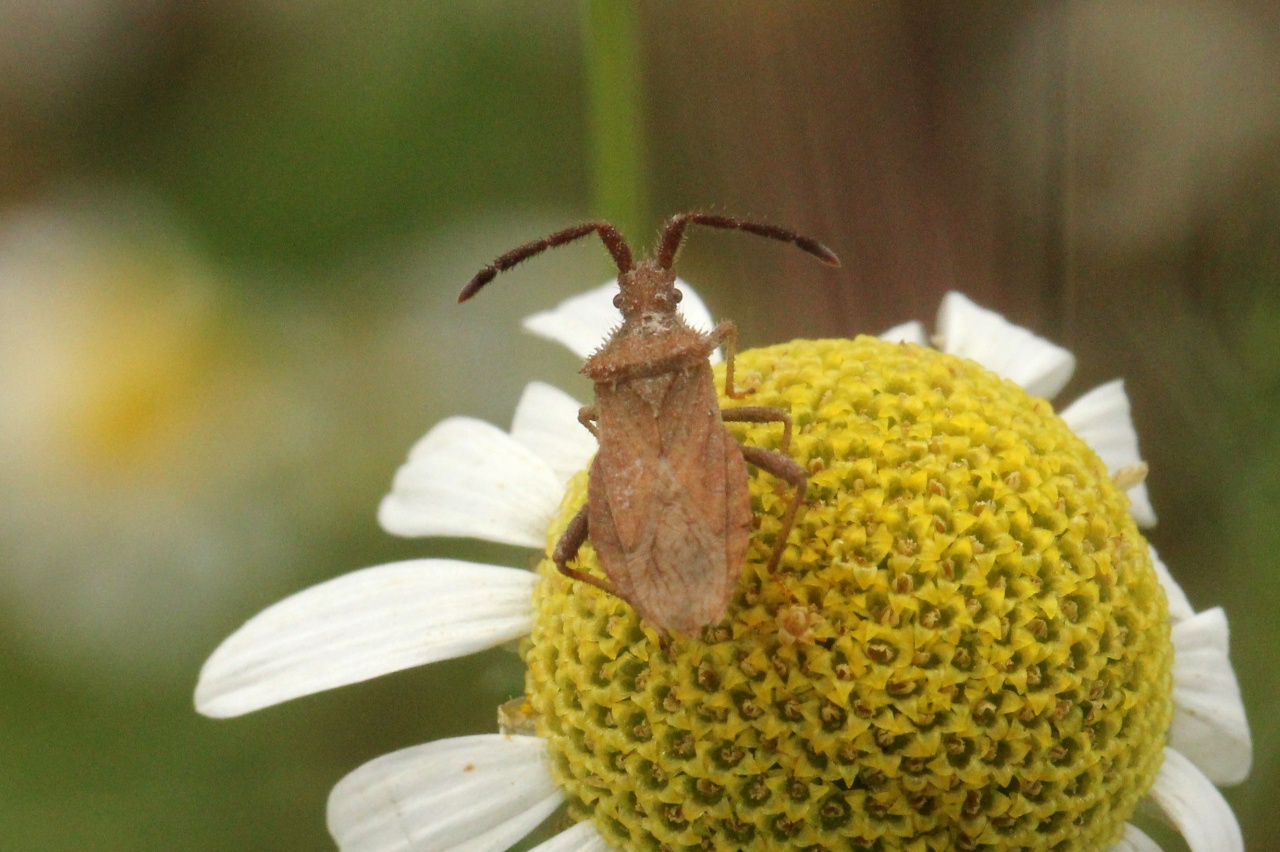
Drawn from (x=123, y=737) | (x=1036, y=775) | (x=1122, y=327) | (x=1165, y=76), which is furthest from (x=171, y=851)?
(x=1165, y=76)

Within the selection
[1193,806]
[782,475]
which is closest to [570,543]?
[782,475]

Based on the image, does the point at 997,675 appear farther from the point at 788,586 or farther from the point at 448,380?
the point at 448,380

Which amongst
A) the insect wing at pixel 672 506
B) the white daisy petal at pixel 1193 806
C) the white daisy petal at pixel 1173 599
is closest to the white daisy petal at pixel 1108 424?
the white daisy petal at pixel 1173 599

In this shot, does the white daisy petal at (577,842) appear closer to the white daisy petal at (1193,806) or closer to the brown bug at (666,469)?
the brown bug at (666,469)

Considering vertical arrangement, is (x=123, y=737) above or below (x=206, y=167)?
below

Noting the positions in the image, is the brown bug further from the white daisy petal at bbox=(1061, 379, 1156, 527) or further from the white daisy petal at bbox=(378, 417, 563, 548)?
the white daisy petal at bbox=(1061, 379, 1156, 527)
